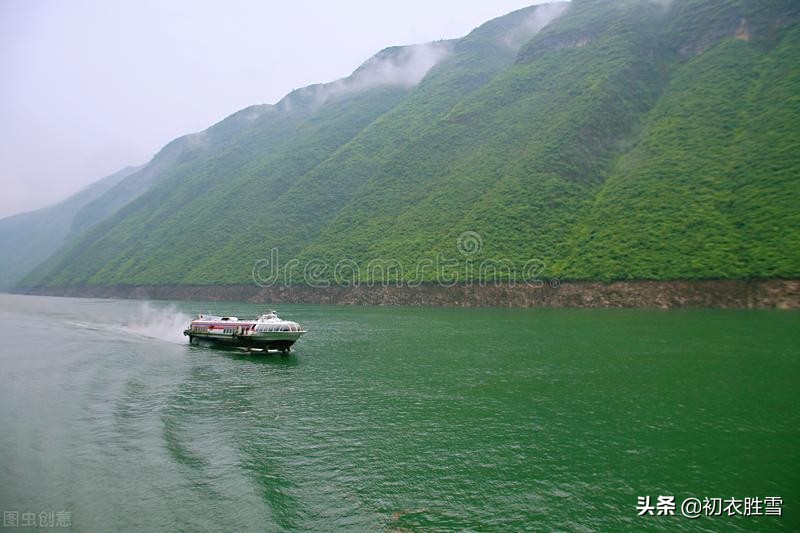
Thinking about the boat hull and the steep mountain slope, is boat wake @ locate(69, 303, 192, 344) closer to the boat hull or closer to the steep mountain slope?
the boat hull

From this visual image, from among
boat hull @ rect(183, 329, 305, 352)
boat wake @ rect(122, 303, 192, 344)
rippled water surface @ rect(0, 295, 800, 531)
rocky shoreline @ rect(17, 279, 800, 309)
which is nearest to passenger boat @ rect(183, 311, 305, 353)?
boat hull @ rect(183, 329, 305, 352)

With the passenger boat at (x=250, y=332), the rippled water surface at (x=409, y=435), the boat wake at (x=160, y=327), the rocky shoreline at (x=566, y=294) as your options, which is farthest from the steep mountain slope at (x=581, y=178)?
Answer: the passenger boat at (x=250, y=332)

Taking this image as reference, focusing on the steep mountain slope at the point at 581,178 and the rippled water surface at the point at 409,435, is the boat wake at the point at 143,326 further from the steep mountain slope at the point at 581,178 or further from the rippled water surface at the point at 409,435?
the steep mountain slope at the point at 581,178

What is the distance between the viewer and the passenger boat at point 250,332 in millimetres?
A: 49375

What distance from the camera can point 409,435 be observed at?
77.5 feet

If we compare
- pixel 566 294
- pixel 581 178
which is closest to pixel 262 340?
pixel 566 294

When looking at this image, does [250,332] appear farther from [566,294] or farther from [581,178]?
[581,178]

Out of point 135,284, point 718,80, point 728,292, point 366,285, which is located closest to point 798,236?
point 728,292

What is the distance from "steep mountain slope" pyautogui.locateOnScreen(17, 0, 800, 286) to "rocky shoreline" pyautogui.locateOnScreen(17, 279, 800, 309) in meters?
2.20

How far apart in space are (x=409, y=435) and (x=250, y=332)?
3238 cm

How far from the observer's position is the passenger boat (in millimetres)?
49375

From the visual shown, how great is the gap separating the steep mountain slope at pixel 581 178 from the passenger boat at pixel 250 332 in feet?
191

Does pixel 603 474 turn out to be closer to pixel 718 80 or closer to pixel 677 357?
pixel 677 357

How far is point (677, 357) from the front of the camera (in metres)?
39.9
